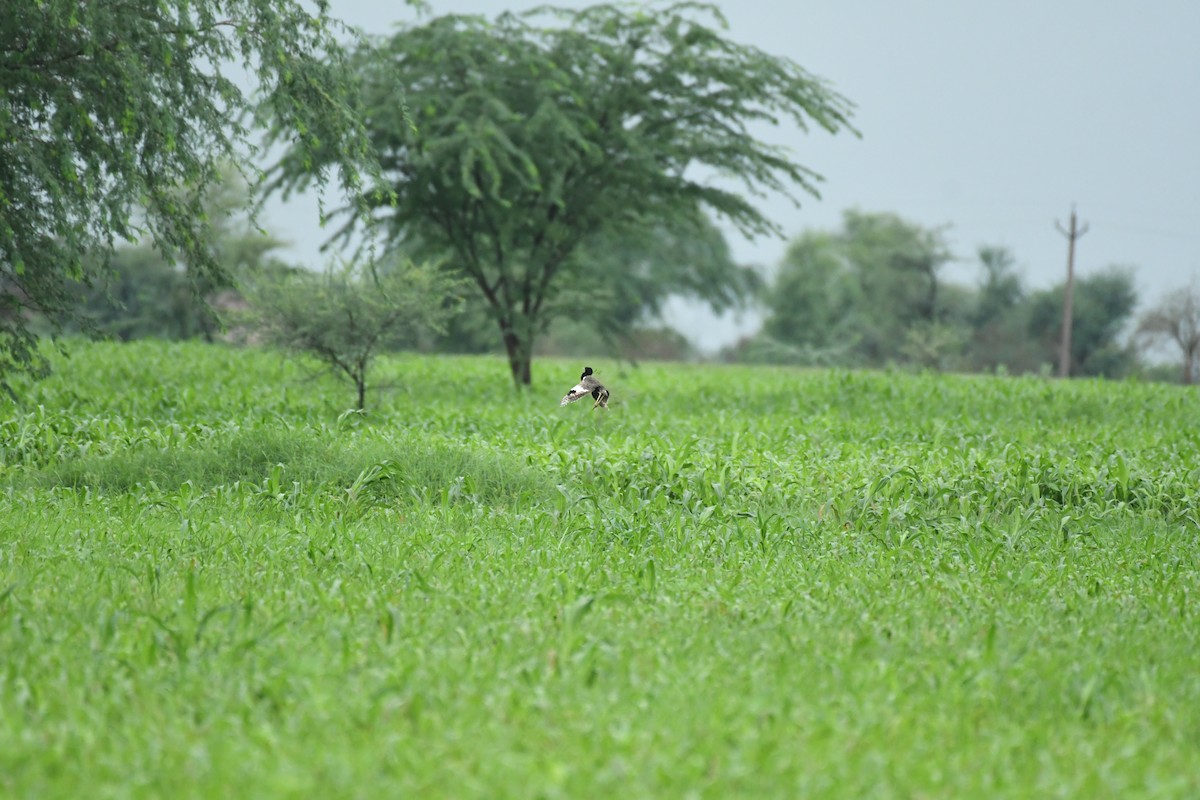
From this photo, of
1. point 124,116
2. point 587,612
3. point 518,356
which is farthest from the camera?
point 518,356

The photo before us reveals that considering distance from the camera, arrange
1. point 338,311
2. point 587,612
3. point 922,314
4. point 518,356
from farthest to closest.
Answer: point 922,314 < point 518,356 < point 338,311 < point 587,612

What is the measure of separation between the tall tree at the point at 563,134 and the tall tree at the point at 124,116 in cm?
744

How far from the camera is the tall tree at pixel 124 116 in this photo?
9.05m

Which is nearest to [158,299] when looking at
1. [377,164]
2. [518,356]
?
[518,356]

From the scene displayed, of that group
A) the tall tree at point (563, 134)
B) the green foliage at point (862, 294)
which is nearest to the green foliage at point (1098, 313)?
the green foliage at point (862, 294)

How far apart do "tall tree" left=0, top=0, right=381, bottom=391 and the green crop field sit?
1844 millimetres

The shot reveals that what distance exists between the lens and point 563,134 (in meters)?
18.5

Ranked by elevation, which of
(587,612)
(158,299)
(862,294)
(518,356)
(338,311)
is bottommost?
(587,612)

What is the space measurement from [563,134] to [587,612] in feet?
45.8

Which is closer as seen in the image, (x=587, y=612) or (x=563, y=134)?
(x=587, y=612)

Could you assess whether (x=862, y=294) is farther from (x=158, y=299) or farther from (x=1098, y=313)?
(x=158, y=299)

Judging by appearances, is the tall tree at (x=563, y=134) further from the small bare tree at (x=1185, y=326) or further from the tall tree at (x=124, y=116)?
the small bare tree at (x=1185, y=326)

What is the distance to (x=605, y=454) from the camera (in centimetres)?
1011

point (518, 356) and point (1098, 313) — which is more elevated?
point (1098, 313)
